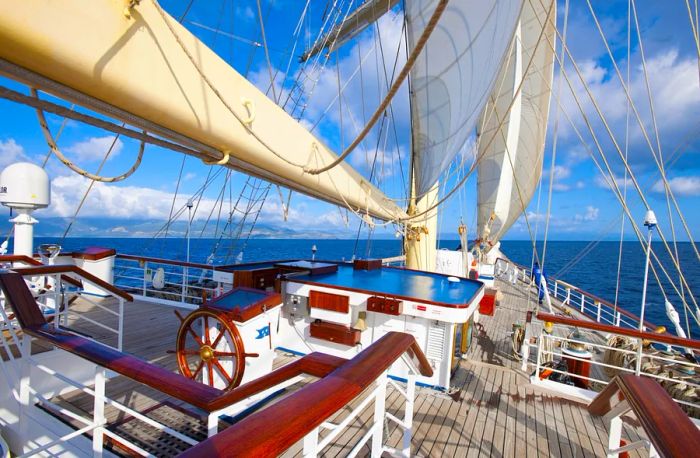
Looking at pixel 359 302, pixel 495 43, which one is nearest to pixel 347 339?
pixel 359 302

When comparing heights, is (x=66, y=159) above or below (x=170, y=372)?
above

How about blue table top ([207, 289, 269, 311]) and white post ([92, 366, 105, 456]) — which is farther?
blue table top ([207, 289, 269, 311])

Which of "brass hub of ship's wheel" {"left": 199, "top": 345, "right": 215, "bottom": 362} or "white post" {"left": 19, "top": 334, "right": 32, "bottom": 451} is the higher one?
"white post" {"left": 19, "top": 334, "right": 32, "bottom": 451}

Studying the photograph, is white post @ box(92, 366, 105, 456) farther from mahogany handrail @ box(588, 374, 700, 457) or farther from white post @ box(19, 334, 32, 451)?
mahogany handrail @ box(588, 374, 700, 457)

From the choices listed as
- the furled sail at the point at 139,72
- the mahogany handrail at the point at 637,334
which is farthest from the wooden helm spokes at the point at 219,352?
the mahogany handrail at the point at 637,334

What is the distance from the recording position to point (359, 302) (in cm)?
404

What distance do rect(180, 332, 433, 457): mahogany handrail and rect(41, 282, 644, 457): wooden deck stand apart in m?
1.55

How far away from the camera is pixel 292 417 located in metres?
0.68

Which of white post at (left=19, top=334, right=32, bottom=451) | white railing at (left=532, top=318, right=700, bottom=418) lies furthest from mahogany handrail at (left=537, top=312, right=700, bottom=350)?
white post at (left=19, top=334, right=32, bottom=451)

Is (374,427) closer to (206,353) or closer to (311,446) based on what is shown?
(311,446)

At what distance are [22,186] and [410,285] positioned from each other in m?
6.51

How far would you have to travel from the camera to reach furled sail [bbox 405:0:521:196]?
3.63 metres

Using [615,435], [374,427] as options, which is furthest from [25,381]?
[615,435]

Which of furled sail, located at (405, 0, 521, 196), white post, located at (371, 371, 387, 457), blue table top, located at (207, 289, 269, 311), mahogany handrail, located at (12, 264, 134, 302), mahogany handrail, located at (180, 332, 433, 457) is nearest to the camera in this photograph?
mahogany handrail, located at (180, 332, 433, 457)
